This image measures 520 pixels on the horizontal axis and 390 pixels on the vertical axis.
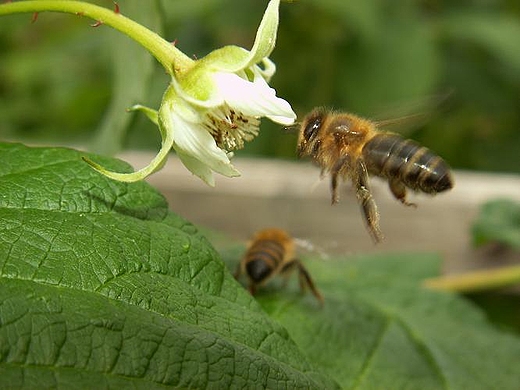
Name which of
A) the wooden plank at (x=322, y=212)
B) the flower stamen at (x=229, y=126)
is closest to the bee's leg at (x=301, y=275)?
the flower stamen at (x=229, y=126)

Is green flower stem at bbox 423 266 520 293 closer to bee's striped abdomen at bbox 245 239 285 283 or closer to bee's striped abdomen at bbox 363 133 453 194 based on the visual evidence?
bee's striped abdomen at bbox 245 239 285 283

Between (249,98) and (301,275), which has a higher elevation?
(249,98)

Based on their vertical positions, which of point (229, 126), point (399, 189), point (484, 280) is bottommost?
point (484, 280)

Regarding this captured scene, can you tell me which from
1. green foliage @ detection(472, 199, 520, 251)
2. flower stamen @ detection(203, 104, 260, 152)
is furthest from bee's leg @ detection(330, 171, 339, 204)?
green foliage @ detection(472, 199, 520, 251)

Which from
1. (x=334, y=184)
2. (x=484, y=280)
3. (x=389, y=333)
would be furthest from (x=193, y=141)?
(x=484, y=280)

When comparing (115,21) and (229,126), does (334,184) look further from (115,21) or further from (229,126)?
(115,21)
